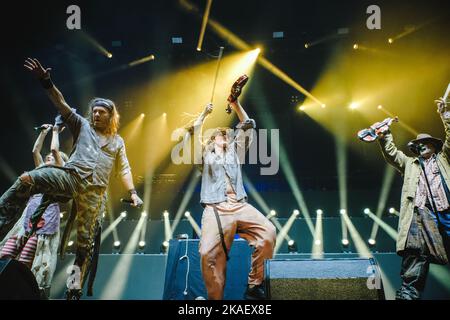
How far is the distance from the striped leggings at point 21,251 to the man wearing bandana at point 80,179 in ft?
5.48

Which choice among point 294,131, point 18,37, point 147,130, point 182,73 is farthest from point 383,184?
point 18,37

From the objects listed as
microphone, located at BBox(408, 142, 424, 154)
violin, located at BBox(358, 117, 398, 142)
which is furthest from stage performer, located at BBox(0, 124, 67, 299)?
microphone, located at BBox(408, 142, 424, 154)

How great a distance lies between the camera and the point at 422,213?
10.4 ft

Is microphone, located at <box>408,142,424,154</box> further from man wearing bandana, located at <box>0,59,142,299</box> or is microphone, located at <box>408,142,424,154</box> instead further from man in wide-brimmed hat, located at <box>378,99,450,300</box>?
man wearing bandana, located at <box>0,59,142,299</box>

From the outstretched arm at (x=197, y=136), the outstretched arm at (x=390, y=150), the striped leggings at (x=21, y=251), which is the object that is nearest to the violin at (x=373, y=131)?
the outstretched arm at (x=390, y=150)

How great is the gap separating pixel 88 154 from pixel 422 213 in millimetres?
3275

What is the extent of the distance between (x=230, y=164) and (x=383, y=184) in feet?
18.2

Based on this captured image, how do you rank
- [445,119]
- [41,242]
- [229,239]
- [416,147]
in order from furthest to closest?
[41,242] < [416,147] < [445,119] < [229,239]

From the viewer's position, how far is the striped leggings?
3662 millimetres

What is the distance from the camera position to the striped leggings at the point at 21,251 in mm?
3662

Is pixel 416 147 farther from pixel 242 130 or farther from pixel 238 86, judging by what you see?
pixel 238 86

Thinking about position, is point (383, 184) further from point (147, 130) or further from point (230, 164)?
point (147, 130)

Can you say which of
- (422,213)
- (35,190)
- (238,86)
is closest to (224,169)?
(238,86)

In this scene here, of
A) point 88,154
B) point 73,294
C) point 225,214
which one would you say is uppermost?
point 88,154
